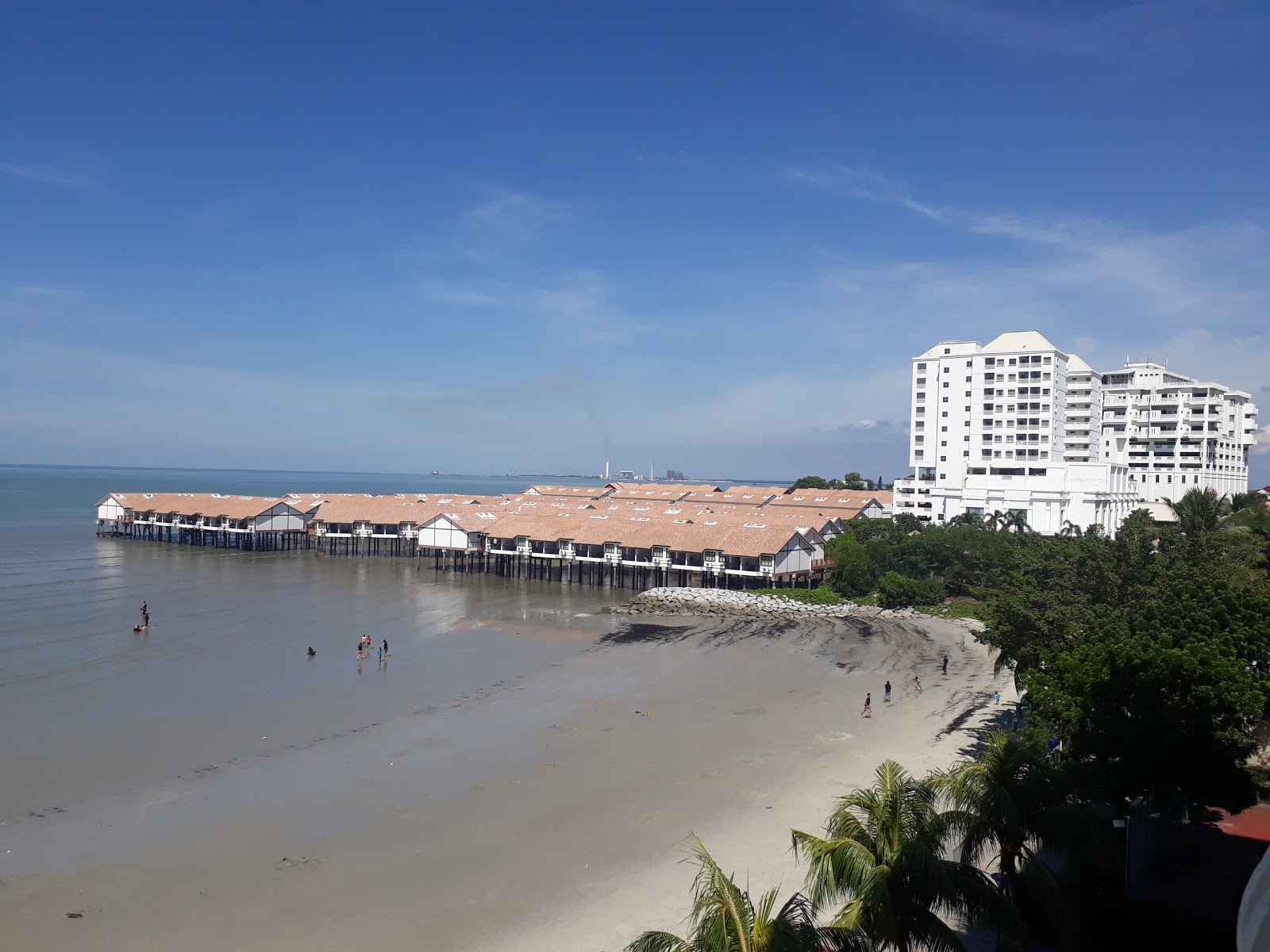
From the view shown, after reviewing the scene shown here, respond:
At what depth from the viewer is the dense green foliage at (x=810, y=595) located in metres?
51.7

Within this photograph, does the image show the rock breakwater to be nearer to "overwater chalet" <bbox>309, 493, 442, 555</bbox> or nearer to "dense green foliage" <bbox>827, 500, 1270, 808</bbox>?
"dense green foliage" <bbox>827, 500, 1270, 808</bbox>

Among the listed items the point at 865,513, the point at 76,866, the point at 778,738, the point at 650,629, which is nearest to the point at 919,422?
the point at 865,513

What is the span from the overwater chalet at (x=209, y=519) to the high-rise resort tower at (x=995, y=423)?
179 feet

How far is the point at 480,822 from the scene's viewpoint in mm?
20172

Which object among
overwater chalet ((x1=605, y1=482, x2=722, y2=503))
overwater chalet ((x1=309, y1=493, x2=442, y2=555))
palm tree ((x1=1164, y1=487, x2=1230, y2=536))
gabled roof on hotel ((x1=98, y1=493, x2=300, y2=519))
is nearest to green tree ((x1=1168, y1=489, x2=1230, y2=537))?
palm tree ((x1=1164, y1=487, x2=1230, y2=536))

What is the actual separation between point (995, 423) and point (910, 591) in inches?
1386

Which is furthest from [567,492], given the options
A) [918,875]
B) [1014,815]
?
[918,875]

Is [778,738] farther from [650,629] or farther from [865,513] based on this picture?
[865,513]

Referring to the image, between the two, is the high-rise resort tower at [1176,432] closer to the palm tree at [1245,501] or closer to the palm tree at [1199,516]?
the palm tree at [1245,501]

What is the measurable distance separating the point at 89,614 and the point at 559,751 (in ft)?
105

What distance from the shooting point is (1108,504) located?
70.2 m

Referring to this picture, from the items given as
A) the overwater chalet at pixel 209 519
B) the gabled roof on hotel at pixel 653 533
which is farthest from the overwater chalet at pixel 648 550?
the overwater chalet at pixel 209 519

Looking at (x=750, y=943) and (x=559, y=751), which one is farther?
(x=559, y=751)

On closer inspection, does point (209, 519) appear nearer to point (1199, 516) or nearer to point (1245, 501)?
point (1199, 516)
